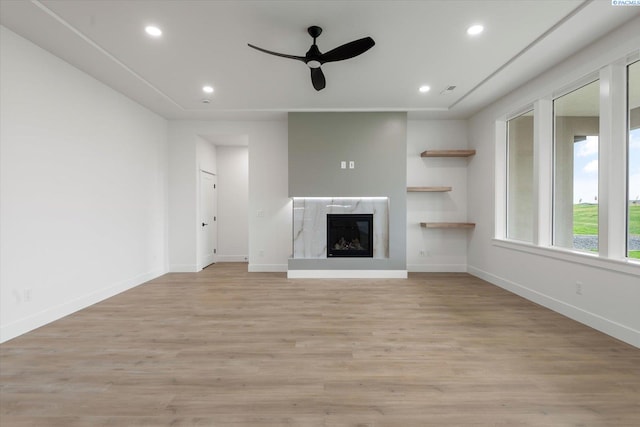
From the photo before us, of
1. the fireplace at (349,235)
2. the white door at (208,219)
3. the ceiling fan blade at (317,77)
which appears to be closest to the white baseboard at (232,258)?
the white door at (208,219)

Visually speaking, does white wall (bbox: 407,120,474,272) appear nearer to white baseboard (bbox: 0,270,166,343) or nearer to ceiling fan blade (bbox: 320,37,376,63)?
ceiling fan blade (bbox: 320,37,376,63)

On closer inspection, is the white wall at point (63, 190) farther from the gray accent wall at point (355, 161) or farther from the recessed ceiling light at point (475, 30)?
the recessed ceiling light at point (475, 30)

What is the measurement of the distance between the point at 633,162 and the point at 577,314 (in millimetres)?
1624

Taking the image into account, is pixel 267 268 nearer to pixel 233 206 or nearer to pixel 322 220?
pixel 322 220

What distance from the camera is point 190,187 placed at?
18.1 feet

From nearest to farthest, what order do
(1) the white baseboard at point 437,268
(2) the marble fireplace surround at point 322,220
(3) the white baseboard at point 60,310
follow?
(3) the white baseboard at point 60,310 < (2) the marble fireplace surround at point 322,220 < (1) the white baseboard at point 437,268

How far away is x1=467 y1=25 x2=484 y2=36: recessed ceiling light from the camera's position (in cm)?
270

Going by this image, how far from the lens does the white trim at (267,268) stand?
18.2 feet

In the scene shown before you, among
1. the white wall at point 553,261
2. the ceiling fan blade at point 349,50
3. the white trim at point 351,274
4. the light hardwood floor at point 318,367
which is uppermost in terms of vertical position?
the ceiling fan blade at point 349,50

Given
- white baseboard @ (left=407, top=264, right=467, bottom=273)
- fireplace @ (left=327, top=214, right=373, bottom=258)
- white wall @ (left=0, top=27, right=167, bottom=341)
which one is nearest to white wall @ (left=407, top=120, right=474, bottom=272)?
white baseboard @ (left=407, top=264, right=467, bottom=273)

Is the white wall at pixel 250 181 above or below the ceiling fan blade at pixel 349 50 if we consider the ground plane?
below

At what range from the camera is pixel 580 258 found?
3035 millimetres

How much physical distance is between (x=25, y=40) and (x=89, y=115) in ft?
3.12

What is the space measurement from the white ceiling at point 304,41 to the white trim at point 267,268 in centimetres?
306
